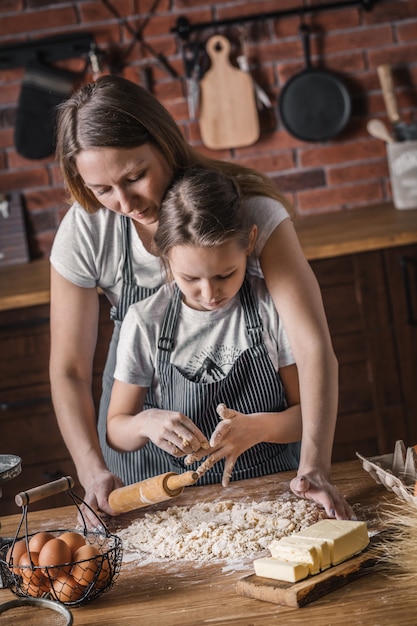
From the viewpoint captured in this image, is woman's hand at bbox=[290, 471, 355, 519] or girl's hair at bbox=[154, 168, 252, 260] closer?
woman's hand at bbox=[290, 471, 355, 519]

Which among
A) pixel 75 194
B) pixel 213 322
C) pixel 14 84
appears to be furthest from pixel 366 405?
pixel 14 84

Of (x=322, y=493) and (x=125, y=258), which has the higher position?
(x=125, y=258)

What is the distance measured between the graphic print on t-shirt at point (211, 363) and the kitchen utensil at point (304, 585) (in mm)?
633

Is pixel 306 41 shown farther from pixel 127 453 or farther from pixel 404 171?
pixel 127 453

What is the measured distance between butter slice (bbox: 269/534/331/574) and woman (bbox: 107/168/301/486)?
421mm

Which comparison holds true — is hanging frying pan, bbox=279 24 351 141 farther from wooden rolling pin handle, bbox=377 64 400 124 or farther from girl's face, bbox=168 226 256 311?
girl's face, bbox=168 226 256 311

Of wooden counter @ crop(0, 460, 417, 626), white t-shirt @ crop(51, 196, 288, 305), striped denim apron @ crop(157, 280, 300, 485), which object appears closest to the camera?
wooden counter @ crop(0, 460, 417, 626)

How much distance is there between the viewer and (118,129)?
1694 millimetres

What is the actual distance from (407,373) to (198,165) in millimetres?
1326

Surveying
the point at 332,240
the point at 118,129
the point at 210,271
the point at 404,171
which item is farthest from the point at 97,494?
the point at 404,171

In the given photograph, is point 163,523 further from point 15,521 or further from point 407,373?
point 407,373

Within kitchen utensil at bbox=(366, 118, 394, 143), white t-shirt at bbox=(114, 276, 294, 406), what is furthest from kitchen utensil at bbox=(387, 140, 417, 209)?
white t-shirt at bbox=(114, 276, 294, 406)

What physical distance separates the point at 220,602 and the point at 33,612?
0.87 feet

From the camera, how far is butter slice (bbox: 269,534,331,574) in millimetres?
1203
